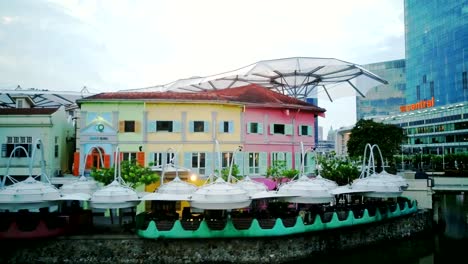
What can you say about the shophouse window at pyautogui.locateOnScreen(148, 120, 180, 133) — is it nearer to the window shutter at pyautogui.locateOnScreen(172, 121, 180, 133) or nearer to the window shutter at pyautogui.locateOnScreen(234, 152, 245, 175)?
the window shutter at pyautogui.locateOnScreen(172, 121, 180, 133)

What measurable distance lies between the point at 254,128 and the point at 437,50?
9380cm

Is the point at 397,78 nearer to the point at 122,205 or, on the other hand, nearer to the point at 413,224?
the point at 413,224

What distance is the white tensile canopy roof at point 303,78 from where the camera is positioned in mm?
43531

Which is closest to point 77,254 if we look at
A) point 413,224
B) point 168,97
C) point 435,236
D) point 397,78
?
point 168,97

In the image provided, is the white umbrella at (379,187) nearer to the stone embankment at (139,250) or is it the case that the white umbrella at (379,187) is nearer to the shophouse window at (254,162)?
the stone embankment at (139,250)

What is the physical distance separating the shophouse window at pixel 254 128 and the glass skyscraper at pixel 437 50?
278 ft

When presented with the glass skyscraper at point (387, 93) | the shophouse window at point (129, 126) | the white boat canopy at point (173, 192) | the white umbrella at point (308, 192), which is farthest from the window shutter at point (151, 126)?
the glass skyscraper at point (387, 93)

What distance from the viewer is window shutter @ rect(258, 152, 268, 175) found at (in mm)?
38156

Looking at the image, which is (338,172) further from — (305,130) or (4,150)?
(4,150)

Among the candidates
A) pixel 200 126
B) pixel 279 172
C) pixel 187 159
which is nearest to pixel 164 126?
pixel 200 126

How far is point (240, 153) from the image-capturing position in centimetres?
3716

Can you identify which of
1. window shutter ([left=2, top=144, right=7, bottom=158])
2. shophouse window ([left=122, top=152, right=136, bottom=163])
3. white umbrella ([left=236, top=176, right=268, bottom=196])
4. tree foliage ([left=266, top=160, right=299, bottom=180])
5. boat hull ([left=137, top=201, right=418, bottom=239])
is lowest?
boat hull ([left=137, top=201, right=418, bottom=239])

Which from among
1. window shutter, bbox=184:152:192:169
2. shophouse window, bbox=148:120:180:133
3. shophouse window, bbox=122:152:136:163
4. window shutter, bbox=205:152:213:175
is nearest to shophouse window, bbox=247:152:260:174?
window shutter, bbox=205:152:213:175

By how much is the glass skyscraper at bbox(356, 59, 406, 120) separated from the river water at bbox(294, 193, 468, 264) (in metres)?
119
